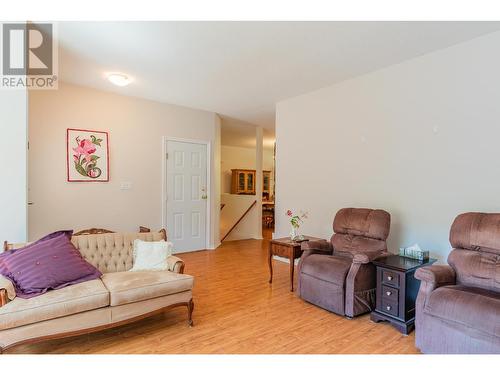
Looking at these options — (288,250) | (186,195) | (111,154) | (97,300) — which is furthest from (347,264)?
(111,154)

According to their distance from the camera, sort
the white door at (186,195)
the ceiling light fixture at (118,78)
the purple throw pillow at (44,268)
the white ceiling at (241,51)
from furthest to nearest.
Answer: the white door at (186,195), the ceiling light fixture at (118,78), the white ceiling at (241,51), the purple throw pillow at (44,268)

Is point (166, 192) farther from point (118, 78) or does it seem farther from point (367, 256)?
point (367, 256)

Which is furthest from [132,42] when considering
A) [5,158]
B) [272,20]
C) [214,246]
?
[214,246]

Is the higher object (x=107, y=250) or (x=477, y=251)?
(x=477, y=251)

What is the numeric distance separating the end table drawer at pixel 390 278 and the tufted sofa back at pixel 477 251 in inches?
17.6

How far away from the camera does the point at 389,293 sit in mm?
2623

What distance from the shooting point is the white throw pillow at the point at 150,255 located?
2816mm

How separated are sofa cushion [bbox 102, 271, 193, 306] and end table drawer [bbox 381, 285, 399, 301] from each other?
68.3 inches

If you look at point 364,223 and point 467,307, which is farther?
point 364,223

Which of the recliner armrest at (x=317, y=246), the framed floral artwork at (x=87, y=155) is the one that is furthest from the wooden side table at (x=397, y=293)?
the framed floral artwork at (x=87, y=155)

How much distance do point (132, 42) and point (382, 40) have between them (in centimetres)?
246

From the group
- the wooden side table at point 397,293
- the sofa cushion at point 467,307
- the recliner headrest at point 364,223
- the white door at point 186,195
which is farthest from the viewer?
the white door at point 186,195

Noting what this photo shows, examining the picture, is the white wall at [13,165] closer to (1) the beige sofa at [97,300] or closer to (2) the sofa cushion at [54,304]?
(1) the beige sofa at [97,300]

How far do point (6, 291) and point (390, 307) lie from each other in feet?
9.72
